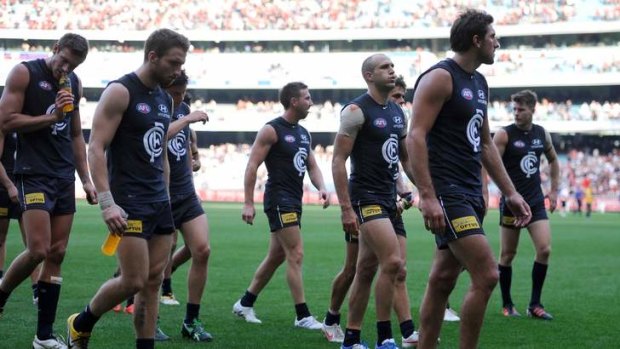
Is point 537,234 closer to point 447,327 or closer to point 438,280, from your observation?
point 447,327

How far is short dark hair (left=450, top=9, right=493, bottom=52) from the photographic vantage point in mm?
6750

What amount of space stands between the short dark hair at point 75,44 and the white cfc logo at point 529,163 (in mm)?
5778

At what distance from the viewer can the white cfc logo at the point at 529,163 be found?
11617 mm

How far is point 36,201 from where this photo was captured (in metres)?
7.99

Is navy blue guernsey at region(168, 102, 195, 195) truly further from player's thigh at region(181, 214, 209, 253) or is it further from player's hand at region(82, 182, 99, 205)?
player's hand at region(82, 182, 99, 205)

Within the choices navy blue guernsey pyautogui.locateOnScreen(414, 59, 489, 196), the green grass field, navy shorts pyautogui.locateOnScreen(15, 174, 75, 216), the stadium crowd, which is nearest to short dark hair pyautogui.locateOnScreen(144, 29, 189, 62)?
navy blue guernsey pyautogui.locateOnScreen(414, 59, 489, 196)

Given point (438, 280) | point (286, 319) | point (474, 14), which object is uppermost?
point (474, 14)

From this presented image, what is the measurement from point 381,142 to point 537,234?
3653 mm

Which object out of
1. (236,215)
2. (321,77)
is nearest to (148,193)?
(236,215)

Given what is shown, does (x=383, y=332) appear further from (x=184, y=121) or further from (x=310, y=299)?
(x=310, y=299)

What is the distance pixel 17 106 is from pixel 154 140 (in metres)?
1.80

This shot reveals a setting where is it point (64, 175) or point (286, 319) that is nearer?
point (64, 175)

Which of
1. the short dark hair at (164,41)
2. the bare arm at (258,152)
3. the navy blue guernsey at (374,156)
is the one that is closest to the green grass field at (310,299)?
the bare arm at (258,152)

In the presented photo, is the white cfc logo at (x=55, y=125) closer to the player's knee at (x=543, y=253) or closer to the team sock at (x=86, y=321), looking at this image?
the team sock at (x=86, y=321)
